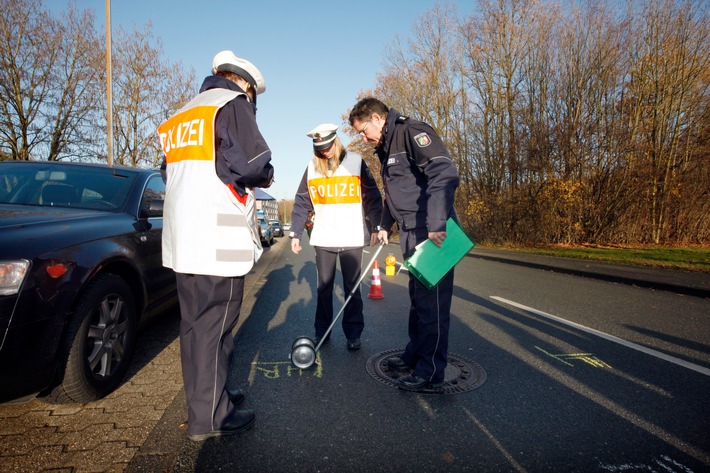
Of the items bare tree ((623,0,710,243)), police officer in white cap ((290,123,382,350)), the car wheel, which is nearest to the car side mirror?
the car wheel

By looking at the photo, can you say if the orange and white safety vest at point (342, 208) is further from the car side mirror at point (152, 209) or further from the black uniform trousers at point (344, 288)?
the car side mirror at point (152, 209)

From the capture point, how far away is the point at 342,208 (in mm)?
4086

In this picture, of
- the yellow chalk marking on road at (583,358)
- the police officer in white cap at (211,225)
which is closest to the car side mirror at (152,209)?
the police officer in white cap at (211,225)

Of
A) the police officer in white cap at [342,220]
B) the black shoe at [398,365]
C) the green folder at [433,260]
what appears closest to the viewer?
the green folder at [433,260]

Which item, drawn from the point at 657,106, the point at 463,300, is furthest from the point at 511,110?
the point at 463,300

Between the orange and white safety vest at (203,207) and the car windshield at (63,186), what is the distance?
5.80 feet

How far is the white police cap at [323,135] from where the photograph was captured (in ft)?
12.5

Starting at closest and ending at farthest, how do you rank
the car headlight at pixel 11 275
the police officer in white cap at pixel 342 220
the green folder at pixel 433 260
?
the car headlight at pixel 11 275
the green folder at pixel 433 260
the police officer in white cap at pixel 342 220

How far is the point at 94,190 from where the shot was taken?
386 cm

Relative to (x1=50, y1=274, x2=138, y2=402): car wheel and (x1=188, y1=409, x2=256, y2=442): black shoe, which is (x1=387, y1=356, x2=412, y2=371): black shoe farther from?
(x1=50, y1=274, x2=138, y2=402): car wheel

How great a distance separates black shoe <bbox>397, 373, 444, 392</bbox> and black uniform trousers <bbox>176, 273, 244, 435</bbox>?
1367 millimetres

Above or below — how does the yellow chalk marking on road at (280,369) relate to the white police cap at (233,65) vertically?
below

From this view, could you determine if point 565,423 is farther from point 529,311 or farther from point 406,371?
point 529,311

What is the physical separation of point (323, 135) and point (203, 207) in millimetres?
1823
